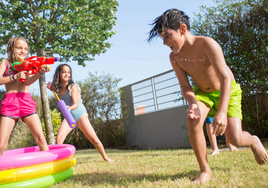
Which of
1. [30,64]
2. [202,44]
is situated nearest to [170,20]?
[202,44]

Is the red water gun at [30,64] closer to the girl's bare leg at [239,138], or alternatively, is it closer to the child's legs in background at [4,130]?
the child's legs in background at [4,130]

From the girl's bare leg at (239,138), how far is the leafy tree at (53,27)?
6673mm

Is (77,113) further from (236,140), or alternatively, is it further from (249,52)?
(249,52)

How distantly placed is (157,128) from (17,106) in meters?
6.52

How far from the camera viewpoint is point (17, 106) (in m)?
2.66

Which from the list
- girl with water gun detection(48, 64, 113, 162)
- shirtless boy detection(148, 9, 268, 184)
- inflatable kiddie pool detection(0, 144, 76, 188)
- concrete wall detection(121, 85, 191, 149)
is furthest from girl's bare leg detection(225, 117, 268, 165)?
concrete wall detection(121, 85, 191, 149)

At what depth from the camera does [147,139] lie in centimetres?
901

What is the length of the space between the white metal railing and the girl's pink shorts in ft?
18.8

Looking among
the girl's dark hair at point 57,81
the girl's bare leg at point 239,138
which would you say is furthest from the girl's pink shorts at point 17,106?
the girl's bare leg at point 239,138

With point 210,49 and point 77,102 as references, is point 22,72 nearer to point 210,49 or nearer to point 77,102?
point 77,102

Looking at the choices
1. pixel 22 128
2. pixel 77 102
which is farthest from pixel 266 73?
pixel 22 128

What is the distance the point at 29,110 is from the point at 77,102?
0.95m

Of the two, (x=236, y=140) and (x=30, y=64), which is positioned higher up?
(x=30, y=64)

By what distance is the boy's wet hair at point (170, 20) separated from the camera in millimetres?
2098
